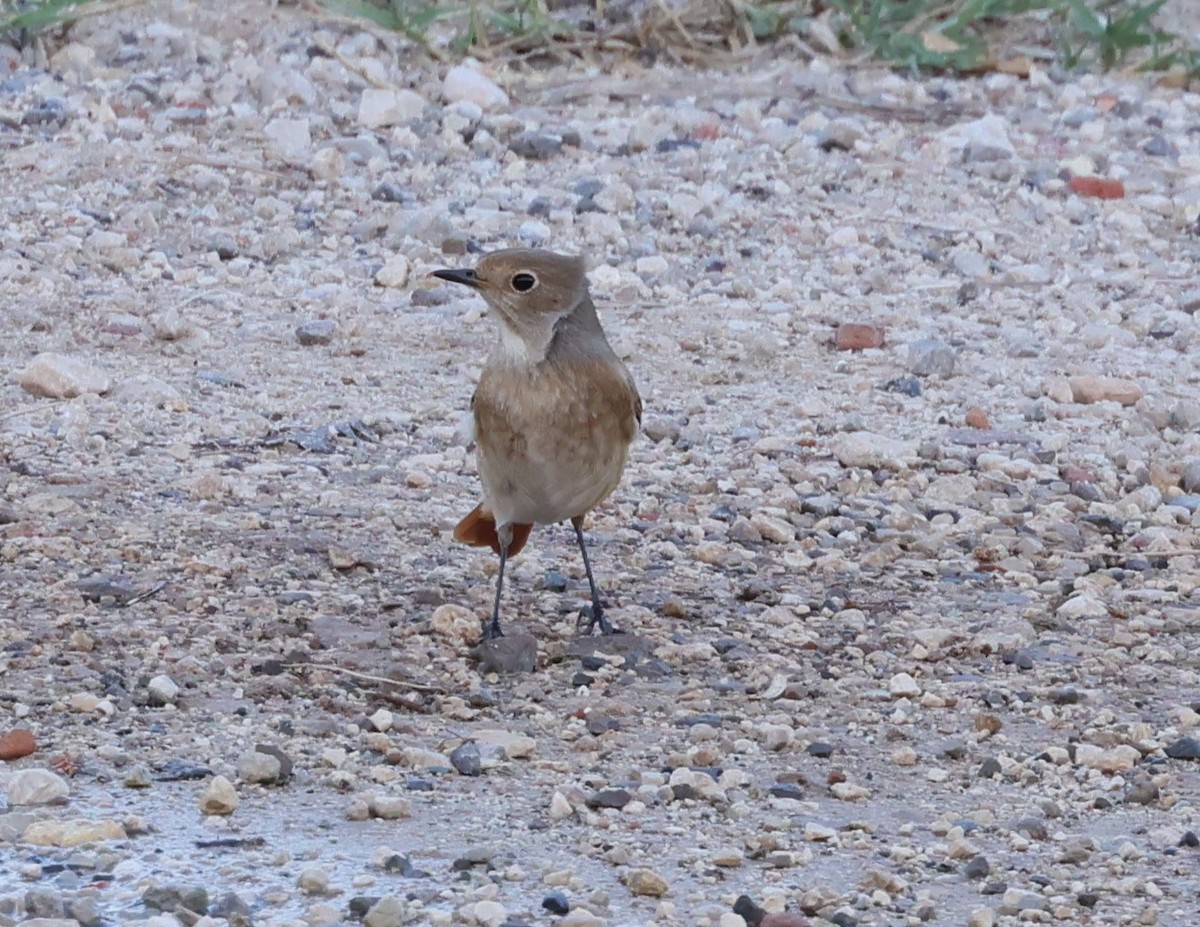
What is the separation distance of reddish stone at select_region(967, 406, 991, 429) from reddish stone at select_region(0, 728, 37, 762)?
3472mm

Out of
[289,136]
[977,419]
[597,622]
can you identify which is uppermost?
[289,136]

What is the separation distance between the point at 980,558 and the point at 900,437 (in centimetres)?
93

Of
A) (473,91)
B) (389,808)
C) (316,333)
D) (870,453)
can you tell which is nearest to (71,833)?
(389,808)

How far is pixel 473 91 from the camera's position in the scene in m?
9.18

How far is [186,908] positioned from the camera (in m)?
3.36

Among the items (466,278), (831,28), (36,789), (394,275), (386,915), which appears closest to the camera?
(386,915)

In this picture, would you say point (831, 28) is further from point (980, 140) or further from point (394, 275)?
point (394, 275)

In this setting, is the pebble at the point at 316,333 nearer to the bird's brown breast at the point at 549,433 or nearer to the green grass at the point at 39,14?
the bird's brown breast at the point at 549,433

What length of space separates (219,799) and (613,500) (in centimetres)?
233

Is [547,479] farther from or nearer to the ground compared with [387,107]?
nearer to the ground

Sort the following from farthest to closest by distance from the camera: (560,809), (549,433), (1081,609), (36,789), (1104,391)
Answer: (1104,391) < (1081,609) < (549,433) < (560,809) < (36,789)

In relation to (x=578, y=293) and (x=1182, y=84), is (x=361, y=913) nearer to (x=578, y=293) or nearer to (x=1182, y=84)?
(x=578, y=293)

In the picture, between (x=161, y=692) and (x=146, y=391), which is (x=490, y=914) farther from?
(x=146, y=391)

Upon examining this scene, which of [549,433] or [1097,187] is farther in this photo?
[1097,187]
